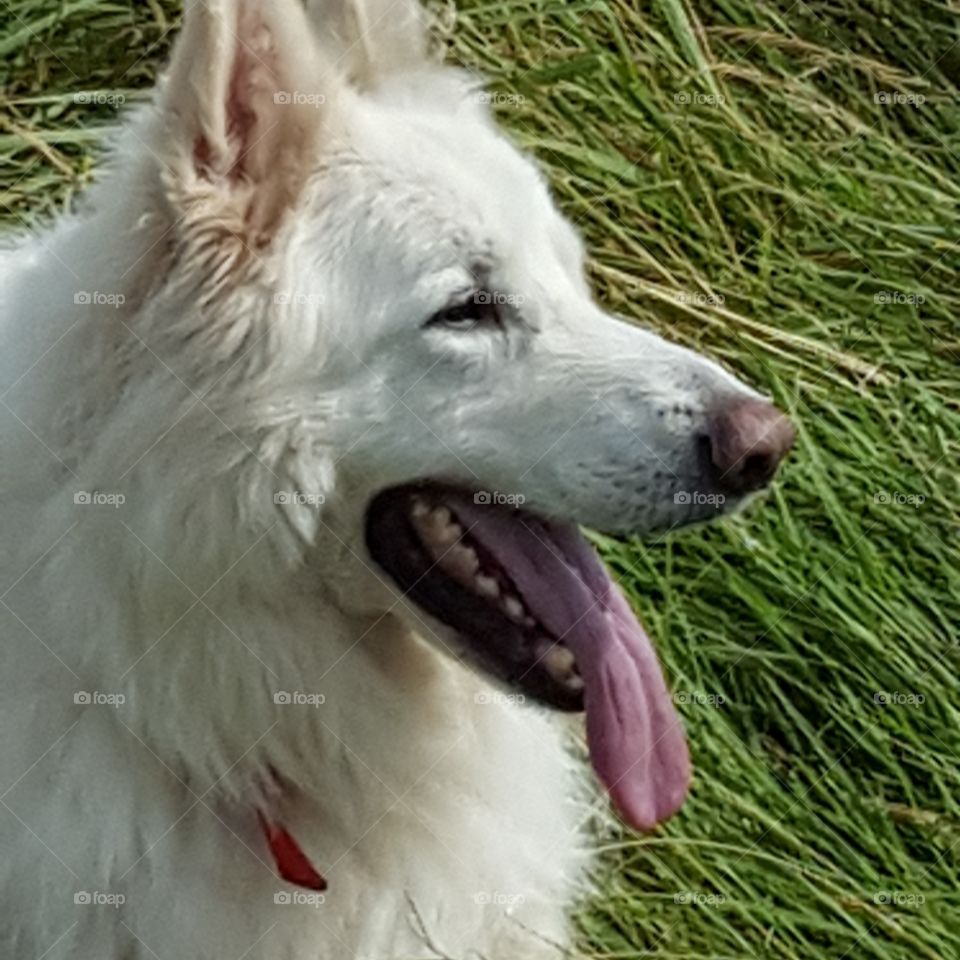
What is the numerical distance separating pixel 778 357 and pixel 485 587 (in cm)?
237

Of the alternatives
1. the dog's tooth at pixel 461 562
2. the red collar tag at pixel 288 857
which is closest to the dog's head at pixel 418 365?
the dog's tooth at pixel 461 562

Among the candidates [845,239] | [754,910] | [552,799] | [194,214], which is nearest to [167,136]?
[194,214]

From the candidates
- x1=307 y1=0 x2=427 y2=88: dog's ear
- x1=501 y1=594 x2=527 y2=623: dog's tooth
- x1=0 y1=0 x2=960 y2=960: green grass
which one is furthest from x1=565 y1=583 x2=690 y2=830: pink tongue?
x1=307 y1=0 x2=427 y2=88: dog's ear

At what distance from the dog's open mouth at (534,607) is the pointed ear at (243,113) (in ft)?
1.70

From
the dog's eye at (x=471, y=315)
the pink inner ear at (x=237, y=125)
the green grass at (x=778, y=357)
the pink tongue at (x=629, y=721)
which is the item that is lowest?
the green grass at (x=778, y=357)

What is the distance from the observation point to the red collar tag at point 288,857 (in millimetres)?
2959

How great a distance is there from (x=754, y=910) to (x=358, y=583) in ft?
5.96

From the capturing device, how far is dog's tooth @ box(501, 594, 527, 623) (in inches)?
112

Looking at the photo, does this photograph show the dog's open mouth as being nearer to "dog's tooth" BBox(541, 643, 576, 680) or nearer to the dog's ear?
"dog's tooth" BBox(541, 643, 576, 680)

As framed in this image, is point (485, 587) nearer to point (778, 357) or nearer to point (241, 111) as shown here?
point (241, 111)

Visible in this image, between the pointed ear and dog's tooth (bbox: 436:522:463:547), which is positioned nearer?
the pointed ear

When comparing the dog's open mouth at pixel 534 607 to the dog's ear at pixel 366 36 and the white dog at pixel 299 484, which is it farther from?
the dog's ear at pixel 366 36

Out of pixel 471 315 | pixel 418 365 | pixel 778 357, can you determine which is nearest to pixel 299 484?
pixel 418 365

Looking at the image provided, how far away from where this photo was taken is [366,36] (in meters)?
2.89
